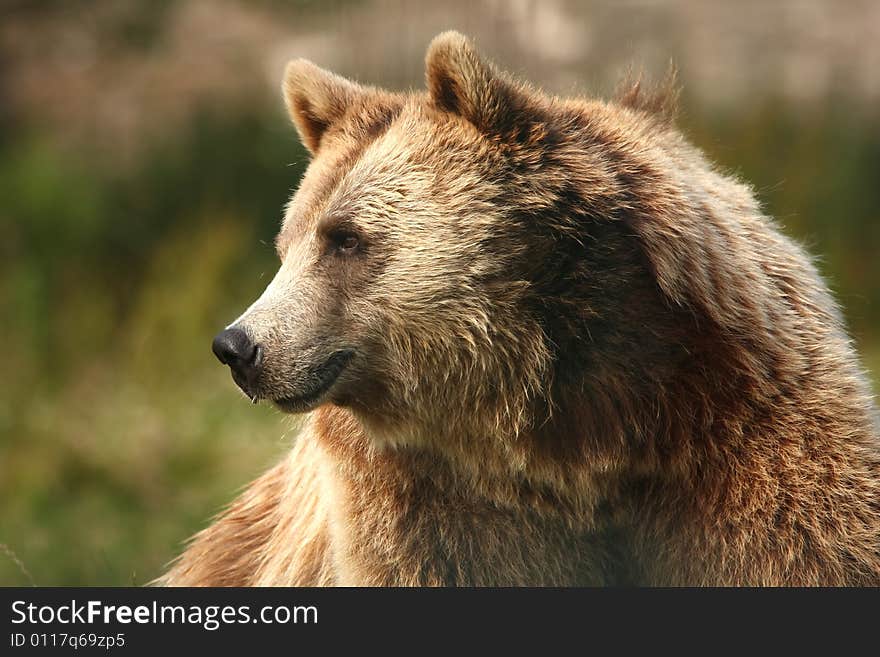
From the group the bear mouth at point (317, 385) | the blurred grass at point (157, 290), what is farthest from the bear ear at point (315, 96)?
the blurred grass at point (157, 290)

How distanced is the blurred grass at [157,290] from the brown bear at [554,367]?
13.0 feet

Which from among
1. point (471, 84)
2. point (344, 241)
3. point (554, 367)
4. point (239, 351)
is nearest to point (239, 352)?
point (239, 351)

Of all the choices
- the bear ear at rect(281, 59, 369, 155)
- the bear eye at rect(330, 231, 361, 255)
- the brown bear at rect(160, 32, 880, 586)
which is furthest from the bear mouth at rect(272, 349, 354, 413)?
→ the bear ear at rect(281, 59, 369, 155)

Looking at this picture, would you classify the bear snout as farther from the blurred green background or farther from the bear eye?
the blurred green background

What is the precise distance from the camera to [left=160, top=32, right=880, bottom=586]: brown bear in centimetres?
377

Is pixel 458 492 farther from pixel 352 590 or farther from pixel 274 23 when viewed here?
pixel 274 23

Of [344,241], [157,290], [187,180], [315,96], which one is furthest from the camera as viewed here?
[187,180]

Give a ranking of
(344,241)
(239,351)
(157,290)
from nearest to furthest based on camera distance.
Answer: (239,351), (344,241), (157,290)

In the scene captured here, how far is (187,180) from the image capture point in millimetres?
12070

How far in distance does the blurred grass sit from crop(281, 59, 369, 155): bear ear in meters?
3.74

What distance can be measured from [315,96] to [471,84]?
74 cm

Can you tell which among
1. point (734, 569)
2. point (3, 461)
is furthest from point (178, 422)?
point (734, 569)

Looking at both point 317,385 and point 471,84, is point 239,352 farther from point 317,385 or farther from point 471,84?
point 471,84

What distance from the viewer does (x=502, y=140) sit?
397 cm
